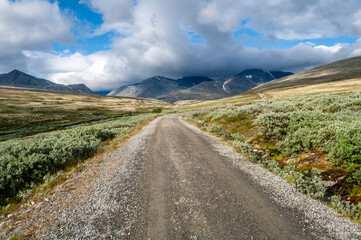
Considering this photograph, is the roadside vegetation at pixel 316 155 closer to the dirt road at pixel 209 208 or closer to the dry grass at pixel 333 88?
the dirt road at pixel 209 208

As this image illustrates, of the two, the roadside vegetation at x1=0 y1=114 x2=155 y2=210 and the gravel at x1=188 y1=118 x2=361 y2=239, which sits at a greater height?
the roadside vegetation at x1=0 y1=114 x2=155 y2=210

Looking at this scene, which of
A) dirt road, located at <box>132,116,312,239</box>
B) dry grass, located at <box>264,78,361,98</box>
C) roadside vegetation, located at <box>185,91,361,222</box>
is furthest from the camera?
dry grass, located at <box>264,78,361,98</box>

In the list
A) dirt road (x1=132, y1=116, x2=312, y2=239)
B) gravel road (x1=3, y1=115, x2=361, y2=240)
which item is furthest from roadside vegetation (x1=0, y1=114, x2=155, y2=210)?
dirt road (x1=132, y1=116, x2=312, y2=239)

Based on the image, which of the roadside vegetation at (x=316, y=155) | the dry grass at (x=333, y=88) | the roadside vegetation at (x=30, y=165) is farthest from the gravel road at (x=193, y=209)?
the dry grass at (x=333, y=88)

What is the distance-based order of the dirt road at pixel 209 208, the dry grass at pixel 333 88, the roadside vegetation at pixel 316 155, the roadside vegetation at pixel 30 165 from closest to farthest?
the dirt road at pixel 209 208 < the roadside vegetation at pixel 316 155 < the roadside vegetation at pixel 30 165 < the dry grass at pixel 333 88

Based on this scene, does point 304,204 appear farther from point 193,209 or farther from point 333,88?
point 333,88

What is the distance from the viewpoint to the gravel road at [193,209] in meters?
5.16

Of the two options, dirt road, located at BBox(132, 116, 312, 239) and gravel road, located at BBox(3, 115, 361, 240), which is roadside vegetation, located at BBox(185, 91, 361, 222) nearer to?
gravel road, located at BBox(3, 115, 361, 240)

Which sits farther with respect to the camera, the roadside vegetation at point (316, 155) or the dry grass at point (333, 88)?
the dry grass at point (333, 88)

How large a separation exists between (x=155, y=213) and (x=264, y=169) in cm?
701

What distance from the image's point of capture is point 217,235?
16.4 ft

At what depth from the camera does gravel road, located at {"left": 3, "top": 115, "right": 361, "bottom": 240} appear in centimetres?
516

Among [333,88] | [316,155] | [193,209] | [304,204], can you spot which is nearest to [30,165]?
[193,209]

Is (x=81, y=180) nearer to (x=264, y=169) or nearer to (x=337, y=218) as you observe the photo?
(x=264, y=169)
